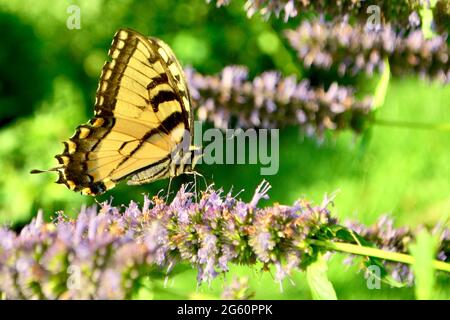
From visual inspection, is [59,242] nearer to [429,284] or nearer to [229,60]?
[429,284]

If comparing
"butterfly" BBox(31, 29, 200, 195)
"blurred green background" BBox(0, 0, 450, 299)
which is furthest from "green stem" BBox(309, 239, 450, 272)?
"blurred green background" BBox(0, 0, 450, 299)

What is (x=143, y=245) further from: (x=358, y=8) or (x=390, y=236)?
(x=358, y=8)

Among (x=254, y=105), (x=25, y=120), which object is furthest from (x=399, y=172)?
(x=25, y=120)

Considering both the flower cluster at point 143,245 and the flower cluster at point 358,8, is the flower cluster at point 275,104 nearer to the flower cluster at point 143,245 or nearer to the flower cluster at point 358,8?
the flower cluster at point 358,8

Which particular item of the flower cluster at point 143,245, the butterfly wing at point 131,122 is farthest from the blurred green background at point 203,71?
the flower cluster at point 143,245

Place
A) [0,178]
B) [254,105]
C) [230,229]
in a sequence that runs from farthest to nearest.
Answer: [0,178] < [254,105] < [230,229]
